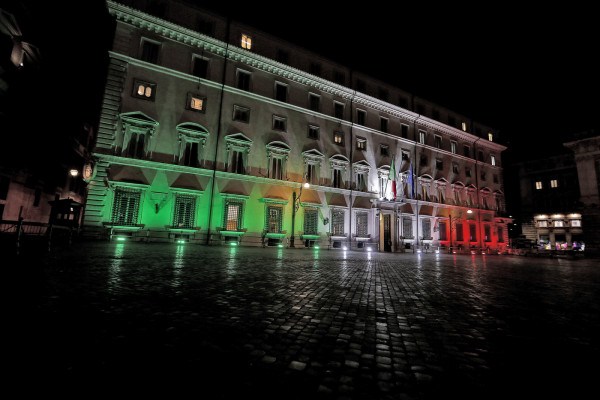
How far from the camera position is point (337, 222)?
24812 millimetres

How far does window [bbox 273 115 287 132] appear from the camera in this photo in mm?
23562

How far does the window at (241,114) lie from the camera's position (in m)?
22.0

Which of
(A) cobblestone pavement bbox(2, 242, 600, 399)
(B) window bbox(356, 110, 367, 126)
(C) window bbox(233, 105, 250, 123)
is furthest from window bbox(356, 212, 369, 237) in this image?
(A) cobblestone pavement bbox(2, 242, 600, 399)

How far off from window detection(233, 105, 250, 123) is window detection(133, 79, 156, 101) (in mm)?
5935

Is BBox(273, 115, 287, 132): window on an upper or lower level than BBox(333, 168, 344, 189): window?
upper

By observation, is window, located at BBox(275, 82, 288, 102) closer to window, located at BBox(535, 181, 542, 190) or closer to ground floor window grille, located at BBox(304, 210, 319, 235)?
ground floor window grille, located at BBox(304, 210, 319, 235)

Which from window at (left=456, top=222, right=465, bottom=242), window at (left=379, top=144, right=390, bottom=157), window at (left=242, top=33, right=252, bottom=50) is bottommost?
window at (left=456, top=222, right=465, bottom=242)

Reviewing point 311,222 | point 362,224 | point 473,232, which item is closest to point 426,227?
point 473,232

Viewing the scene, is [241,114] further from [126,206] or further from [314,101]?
[126,206]

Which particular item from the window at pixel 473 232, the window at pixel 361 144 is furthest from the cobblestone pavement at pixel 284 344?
the window at pixel 473 232

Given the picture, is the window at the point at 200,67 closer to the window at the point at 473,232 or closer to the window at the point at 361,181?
the window at the point at 361,181

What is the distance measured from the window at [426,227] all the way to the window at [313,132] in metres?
15.7

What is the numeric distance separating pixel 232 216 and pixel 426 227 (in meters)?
22.0

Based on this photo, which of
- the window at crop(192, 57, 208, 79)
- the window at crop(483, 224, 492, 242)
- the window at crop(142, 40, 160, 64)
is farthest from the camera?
the window at crop(483, 224, 492, 242)
